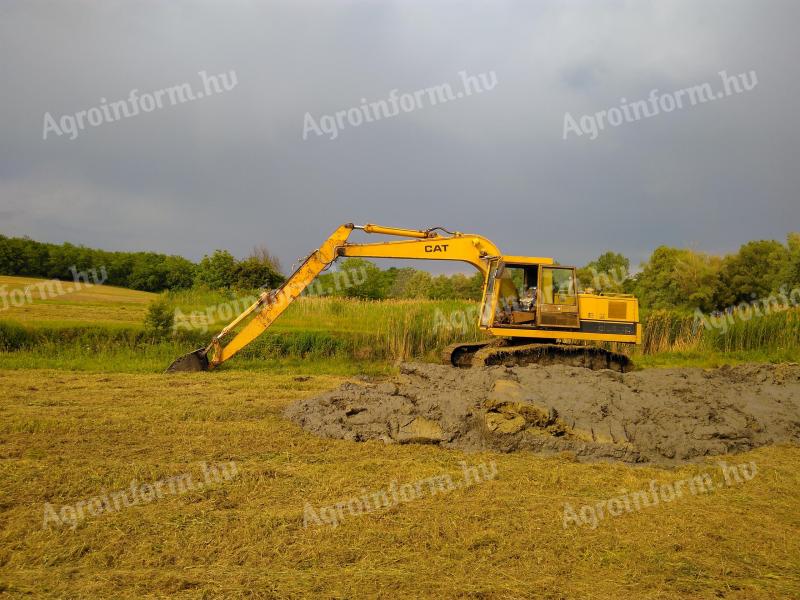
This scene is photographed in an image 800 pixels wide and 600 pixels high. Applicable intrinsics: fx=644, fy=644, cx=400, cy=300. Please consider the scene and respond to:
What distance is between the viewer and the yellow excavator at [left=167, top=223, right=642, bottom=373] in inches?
470

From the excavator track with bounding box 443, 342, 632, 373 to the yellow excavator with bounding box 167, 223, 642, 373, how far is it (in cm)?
2

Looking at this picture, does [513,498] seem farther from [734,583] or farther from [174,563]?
[174,563]

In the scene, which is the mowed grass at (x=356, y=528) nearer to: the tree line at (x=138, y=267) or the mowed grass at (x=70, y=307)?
the mowed grass at (x=70, y=307)

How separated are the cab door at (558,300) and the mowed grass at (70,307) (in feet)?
35.5

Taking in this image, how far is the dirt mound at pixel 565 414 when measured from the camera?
7770 mm

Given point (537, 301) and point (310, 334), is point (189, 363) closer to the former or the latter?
point (310, 334)

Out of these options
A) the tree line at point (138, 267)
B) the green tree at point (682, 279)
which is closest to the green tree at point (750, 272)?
the green tree at point (682, 279)

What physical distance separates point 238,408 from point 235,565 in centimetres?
539

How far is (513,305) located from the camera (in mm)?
12195

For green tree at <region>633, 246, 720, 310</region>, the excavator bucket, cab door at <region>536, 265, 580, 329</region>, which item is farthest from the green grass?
green tree at <region>633, 246, 720, 310</region>

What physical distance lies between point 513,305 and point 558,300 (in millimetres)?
836

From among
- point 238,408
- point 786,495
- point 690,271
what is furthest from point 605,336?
point 690,271

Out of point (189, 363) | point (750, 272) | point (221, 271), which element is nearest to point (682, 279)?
point (750, 272)

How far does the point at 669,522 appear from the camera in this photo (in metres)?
5.29
